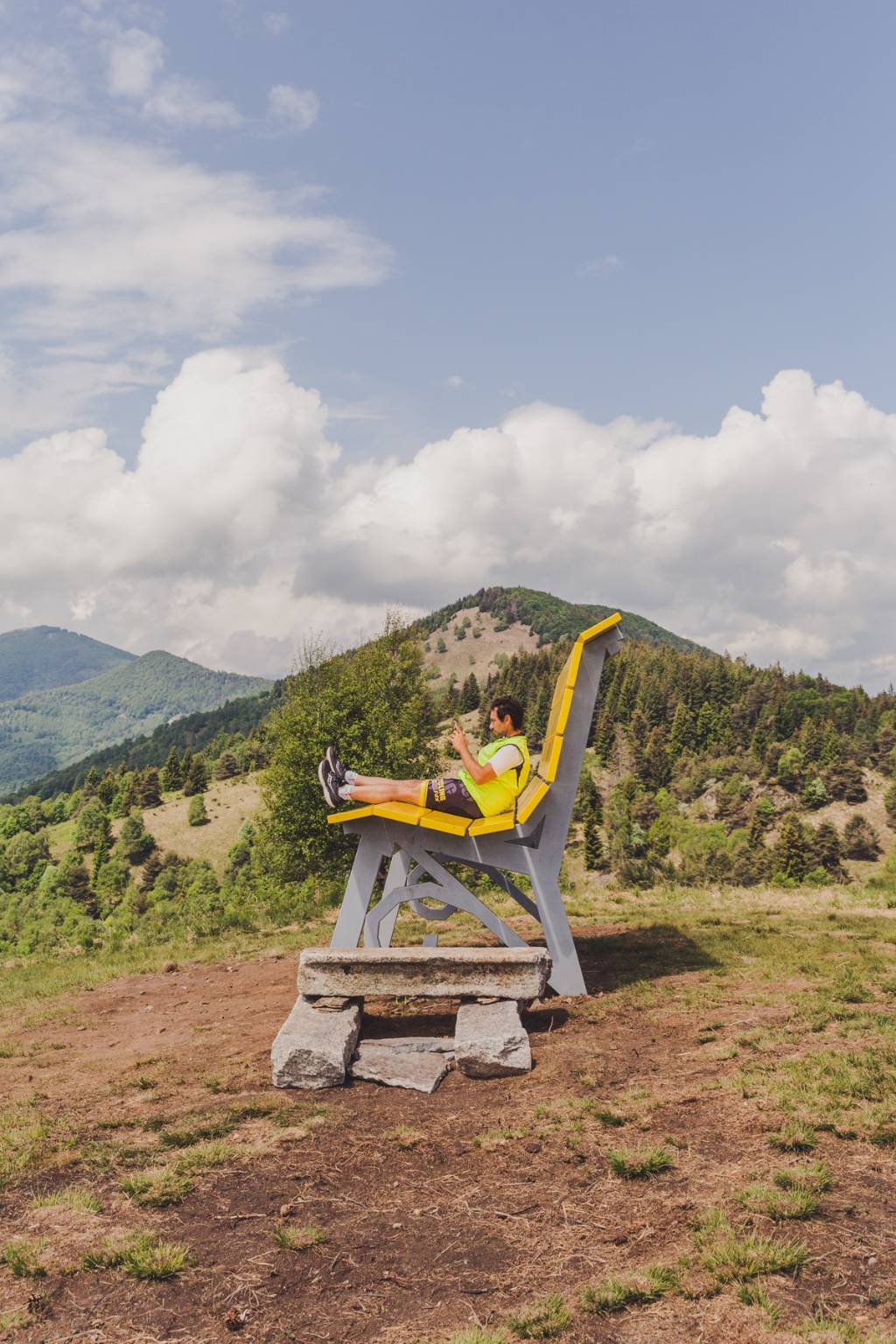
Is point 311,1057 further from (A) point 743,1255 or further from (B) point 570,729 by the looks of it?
(B) point 570,729

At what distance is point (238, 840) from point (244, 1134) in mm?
109784

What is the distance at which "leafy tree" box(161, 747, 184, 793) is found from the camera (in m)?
136

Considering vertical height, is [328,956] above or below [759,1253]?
above

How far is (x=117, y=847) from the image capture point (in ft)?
361

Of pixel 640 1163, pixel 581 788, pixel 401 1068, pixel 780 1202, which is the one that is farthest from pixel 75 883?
pixel 780 1202

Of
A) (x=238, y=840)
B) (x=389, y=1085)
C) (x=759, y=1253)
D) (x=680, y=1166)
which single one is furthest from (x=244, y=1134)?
(x=238, y=840)

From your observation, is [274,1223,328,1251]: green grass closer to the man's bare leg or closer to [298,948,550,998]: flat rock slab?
[298,948,550,998]: flat rock slab

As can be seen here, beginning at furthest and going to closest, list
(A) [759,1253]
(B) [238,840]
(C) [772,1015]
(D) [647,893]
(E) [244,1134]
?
(B) [238,840] → (D) [647,893] → (C) [772,1015] → (E) [244,1134] → (A) [759,1253]

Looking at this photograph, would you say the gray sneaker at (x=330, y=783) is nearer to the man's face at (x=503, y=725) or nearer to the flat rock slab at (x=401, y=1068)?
the man's face at (x=503, y=725)

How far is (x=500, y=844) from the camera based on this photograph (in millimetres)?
7508

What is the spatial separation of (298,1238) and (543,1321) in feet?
4.09

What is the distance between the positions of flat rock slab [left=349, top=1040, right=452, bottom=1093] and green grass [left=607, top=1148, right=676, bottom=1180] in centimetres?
172

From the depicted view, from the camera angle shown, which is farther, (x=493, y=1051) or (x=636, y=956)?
(x=636, y=956)

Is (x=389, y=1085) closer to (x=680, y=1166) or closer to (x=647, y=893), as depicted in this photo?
(x=680, y=1166)
